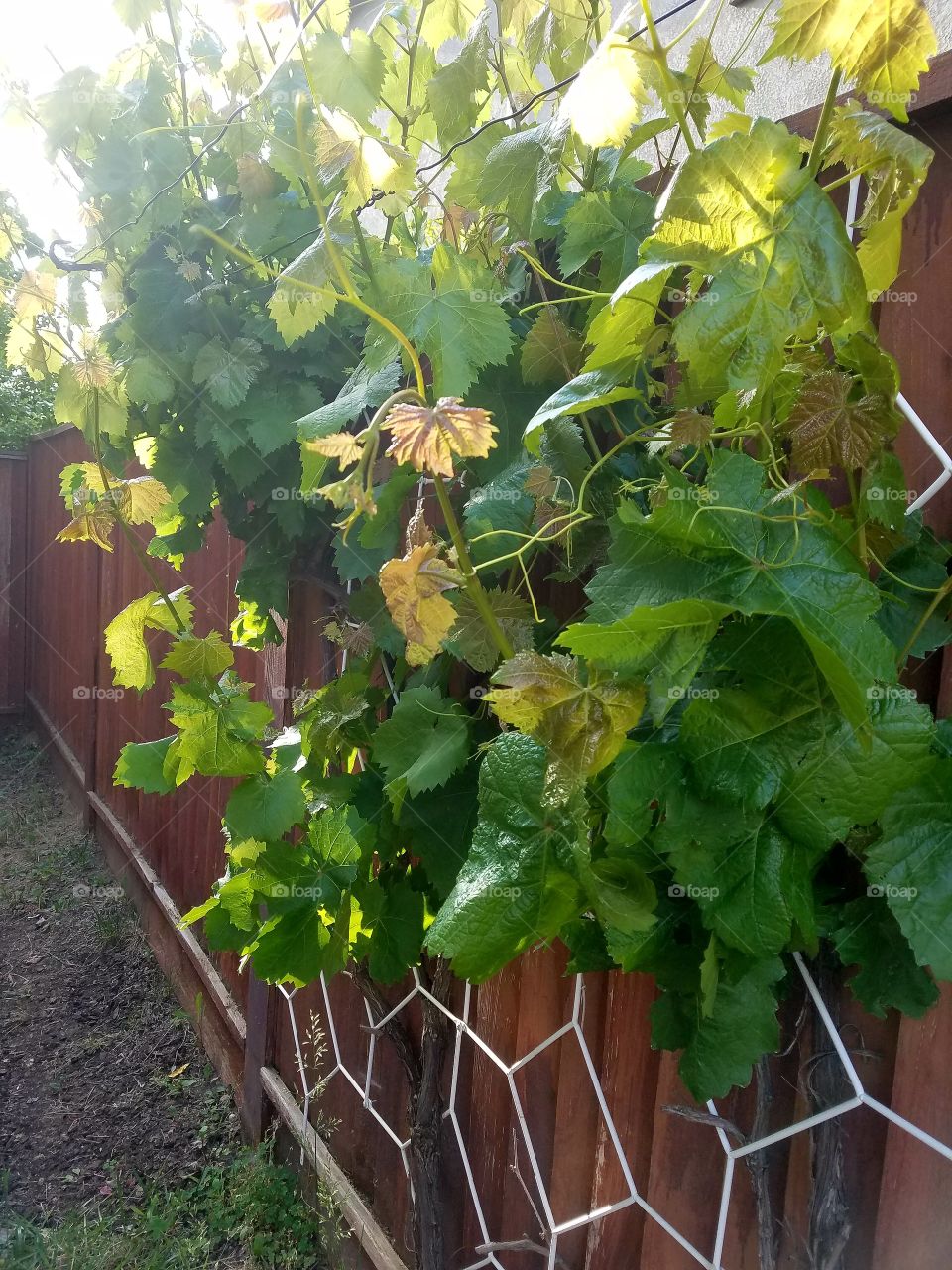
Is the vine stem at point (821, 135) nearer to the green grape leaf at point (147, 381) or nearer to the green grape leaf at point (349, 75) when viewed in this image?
the green grape leaf at point (349, 75)

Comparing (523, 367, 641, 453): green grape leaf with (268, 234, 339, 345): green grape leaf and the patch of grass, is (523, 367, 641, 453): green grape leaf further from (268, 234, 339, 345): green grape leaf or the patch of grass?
the patch of grass

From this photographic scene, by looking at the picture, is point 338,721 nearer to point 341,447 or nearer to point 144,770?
point 144,770

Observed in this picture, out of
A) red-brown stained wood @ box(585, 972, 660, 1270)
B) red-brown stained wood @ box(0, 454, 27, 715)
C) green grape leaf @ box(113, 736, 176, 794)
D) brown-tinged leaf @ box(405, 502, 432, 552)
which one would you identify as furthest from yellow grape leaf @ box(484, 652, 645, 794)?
red-brown stained wood @ box(0, 454, 27, 715)

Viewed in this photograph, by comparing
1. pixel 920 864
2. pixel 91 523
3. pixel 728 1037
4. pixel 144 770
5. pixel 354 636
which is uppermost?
pixel 91 523

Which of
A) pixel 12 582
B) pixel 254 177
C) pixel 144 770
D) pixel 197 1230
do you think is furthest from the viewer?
pixel 12 582

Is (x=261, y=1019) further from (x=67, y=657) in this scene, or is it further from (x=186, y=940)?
(x=67, y=657)

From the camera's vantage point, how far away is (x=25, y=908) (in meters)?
4.54

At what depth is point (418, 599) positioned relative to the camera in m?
0.82

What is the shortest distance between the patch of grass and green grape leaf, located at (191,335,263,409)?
1980mm

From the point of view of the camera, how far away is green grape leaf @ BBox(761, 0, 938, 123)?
628 mm

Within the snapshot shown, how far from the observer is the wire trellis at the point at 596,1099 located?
0.97m

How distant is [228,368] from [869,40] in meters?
1.13

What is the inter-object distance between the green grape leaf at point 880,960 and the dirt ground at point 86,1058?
2.64 metres

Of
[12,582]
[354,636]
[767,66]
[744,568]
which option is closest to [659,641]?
[744,568]
